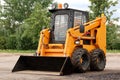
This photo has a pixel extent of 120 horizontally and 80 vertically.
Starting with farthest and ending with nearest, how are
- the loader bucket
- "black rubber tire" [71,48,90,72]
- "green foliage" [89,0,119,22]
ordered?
"green foliage" [89,0,119,22], "black rubber tire" [71,48,90,72], the loader bucket

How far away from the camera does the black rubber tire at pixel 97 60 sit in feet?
55.6

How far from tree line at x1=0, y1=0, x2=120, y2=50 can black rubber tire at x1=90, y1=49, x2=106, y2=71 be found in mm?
28652

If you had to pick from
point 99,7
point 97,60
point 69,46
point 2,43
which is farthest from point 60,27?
point 2,43

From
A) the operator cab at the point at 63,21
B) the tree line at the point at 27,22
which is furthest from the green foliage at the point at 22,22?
the operator cab at the point at 63,21

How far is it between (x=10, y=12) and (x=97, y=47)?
5134 centimetres

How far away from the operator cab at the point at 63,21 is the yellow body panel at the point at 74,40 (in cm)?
34

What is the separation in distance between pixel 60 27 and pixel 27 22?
109 ft

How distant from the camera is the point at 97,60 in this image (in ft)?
56.4

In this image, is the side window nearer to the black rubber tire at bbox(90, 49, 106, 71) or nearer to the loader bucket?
the black rubber tire at bbox(90, 49, 106, 71)

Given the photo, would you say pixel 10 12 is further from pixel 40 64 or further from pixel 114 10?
pixel 40 64

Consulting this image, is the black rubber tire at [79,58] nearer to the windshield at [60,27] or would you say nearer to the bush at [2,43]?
the windshield at [60,27]

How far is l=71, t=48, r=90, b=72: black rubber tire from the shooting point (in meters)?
15.6

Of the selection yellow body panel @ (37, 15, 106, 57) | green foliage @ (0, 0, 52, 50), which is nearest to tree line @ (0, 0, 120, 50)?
green foliage @ (0, 0, 52, 50)

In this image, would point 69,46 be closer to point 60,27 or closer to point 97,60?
point 60,27
